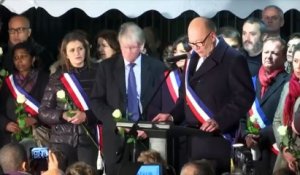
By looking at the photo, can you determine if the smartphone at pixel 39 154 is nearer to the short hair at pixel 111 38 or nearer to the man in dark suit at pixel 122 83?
the man in dark suit at pixel 122 83

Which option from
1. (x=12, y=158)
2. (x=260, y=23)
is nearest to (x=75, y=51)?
(x=260, y=23)

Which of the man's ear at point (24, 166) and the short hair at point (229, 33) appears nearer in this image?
the man's ear at point (24, 166)

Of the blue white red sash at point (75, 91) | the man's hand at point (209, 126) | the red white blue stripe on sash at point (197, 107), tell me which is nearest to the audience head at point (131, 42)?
the blue white red sash at point (75, 91)

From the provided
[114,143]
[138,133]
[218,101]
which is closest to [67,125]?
[114,143]

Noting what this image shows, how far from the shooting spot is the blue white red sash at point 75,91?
12852 millimetres

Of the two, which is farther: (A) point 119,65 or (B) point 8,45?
(B) point 8,45

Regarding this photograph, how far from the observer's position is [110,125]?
1222 centimetres

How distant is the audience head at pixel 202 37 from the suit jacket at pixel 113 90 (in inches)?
52.0

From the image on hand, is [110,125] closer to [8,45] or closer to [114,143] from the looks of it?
[114,143]

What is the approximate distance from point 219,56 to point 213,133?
0.71 meters

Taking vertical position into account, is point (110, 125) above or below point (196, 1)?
below

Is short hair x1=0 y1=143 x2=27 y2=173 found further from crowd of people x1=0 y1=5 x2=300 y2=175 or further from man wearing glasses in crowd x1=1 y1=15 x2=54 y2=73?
man wearing glasses in crowd x1=1 y1=15 x2=54 y2=73

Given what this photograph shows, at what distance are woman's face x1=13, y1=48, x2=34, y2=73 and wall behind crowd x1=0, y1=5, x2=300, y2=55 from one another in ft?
4.39

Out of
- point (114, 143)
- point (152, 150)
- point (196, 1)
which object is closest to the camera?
A: point (152, 150)
